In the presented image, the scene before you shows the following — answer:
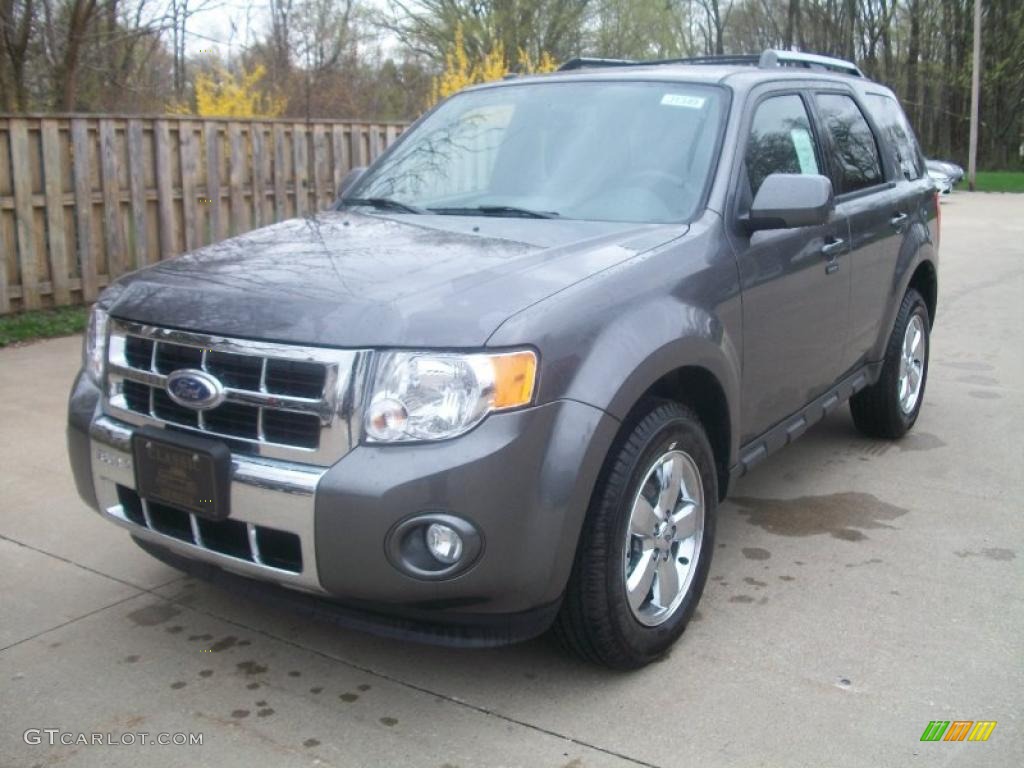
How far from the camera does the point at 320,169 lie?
10.7 m

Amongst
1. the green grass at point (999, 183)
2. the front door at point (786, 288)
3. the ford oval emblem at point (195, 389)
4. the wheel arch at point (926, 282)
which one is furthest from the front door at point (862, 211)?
the green grass at point (999, 183)

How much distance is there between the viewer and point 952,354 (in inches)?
318

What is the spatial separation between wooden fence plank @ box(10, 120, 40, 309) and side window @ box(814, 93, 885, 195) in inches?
234

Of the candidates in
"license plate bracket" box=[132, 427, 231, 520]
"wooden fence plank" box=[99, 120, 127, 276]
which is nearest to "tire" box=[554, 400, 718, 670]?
"license plate bracket" box=[132, 427, 231, 520]

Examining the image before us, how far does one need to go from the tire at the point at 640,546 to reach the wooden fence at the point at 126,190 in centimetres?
491

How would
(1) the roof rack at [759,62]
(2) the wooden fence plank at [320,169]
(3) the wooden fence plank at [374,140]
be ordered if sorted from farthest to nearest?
(3) the wooden fence plank at [374,140] → (2) the wooden fence plank at [320,169] → (1) the roof rack at [759,62]

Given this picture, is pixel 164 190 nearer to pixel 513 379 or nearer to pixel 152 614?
pixel 152 614

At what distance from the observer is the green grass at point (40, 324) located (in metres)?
7.80

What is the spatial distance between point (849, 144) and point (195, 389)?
11.1 ft

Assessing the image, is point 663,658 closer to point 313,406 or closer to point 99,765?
point 313,406

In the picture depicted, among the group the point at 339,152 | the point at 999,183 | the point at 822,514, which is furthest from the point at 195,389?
the point at 999,183

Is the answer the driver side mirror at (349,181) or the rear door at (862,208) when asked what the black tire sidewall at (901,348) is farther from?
the driver side mirror at (349,181)

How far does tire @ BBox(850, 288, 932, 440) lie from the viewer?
551cm

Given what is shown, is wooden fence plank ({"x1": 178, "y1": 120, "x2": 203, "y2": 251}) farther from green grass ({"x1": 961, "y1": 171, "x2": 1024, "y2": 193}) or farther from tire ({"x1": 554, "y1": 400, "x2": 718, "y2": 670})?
green grass ({"x1": 961, "y1": 171, "x2": 1024, "y2": 193})
